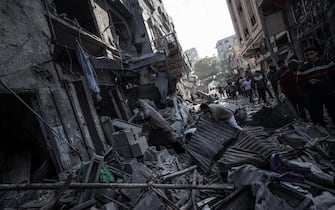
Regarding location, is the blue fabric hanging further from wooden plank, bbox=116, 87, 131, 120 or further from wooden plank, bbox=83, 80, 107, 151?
wooden plank, bbox=116, 87, 131, 120

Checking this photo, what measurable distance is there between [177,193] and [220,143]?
183 centimetres

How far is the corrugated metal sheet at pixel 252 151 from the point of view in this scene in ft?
14.1

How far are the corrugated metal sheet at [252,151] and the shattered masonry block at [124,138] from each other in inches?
88.5

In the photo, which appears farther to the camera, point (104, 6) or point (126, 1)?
point (126, 1)

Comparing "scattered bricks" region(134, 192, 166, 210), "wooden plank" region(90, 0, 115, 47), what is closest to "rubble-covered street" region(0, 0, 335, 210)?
"scattered bricks" region(134, 192, 166, 210)

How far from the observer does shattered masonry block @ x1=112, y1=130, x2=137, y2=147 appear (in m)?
5.69

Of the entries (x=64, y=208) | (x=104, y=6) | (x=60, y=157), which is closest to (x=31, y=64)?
(x=60, y=157)

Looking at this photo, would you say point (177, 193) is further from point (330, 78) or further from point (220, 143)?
point (330, 78)

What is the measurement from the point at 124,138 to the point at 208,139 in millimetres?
2114

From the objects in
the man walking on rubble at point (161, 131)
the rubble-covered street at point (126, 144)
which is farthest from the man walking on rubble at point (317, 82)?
the man walking on rubble at point (161, 131)

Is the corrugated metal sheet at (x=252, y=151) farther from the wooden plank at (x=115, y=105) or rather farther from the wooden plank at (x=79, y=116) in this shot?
the wooden plank at (x=115, y=105)

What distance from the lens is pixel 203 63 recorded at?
66375 mm

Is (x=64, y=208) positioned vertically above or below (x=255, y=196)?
above

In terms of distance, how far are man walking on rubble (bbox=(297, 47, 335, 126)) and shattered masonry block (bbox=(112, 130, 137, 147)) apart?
14.0 feet
